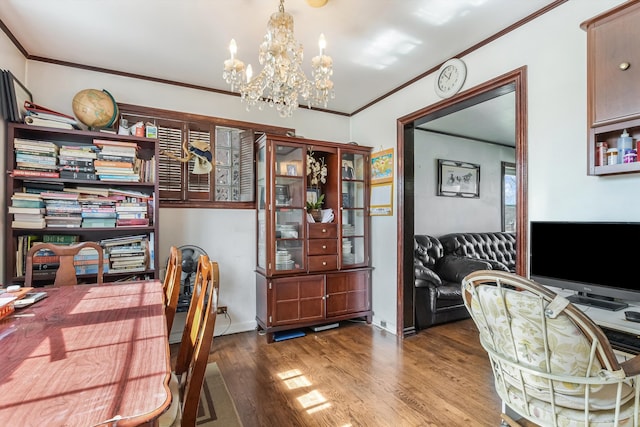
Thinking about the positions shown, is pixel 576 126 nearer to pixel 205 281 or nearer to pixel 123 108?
pixel 205 281

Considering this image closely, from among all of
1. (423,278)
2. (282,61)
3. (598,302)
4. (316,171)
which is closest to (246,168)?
(316,171)

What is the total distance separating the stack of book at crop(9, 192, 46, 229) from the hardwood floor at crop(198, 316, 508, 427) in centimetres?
176

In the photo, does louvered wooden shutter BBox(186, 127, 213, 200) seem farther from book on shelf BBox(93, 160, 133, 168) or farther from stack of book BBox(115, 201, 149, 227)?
book on shelf BBox(93, 160, 133, 168)

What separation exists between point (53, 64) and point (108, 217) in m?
1.44

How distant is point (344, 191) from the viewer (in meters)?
3.59

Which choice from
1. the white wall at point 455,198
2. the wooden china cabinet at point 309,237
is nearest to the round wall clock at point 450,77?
the wooden china cabinet at point 309,237

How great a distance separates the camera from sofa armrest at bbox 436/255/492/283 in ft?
12.0

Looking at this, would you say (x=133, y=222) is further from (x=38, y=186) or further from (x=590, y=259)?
(x=590, y=259)

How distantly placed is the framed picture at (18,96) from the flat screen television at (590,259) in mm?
3632

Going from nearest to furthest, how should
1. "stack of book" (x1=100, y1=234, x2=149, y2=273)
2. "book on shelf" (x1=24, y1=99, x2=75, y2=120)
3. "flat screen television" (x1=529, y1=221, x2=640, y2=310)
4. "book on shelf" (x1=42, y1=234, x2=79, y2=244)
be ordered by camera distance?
"flat screen television" (x1=529, y1=221, x2=640, y2=310), "book on shelf" (x1=24, y1=99, x2=75, y2=120), "book on shelf" (x1=42, y1=234, x2=79, y2=244), "stack of book" (x1=100, y1=234, x2=149, y2=273)

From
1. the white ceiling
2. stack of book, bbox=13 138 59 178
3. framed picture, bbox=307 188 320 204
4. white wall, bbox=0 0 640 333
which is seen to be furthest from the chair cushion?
stack of book, bbox=13 138 59 178

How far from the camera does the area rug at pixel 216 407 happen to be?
180 cm

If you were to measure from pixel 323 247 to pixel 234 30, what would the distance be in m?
2.15

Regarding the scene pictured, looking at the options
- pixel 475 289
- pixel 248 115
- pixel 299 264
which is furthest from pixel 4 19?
pixel 475 289
